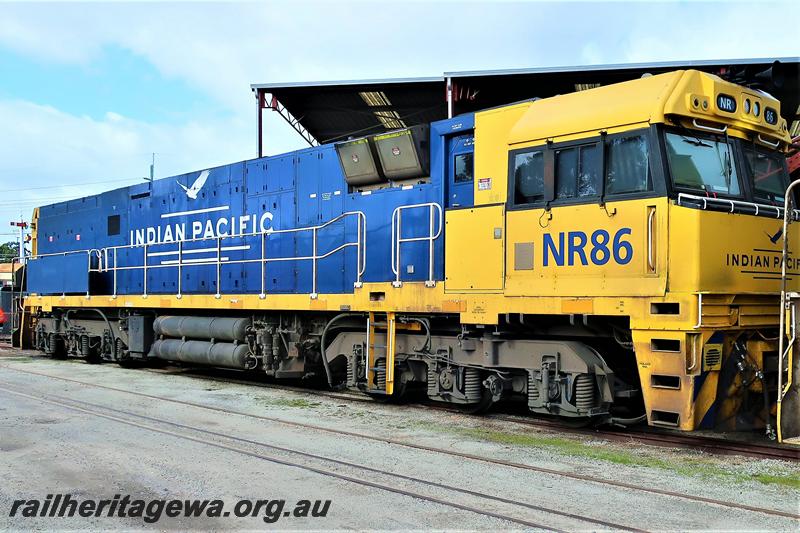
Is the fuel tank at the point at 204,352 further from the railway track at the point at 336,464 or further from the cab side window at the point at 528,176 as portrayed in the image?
the cab side window at the point at 528,176

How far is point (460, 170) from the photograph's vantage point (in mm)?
9305

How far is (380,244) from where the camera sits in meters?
10.3

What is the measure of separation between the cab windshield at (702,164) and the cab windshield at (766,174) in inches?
12.3

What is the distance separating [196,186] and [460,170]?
23.7 ft

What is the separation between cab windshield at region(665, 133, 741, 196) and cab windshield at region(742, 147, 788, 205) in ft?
1.02

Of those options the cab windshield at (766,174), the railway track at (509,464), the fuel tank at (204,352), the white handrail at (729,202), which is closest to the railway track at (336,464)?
the railway track at (509,464)

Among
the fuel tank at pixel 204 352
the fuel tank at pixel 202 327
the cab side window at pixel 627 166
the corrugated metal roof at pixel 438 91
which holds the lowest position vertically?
the fuel tank at pixel 204 352

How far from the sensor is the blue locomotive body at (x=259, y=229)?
975 cm

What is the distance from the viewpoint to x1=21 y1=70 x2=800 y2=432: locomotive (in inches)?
275

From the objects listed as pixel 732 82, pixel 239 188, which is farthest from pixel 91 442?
pixel 732 82

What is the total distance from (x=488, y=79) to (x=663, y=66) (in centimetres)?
480

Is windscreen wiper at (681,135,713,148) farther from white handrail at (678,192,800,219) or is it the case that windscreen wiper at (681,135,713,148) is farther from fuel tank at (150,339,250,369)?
fuel tank at (150,339,250,369)

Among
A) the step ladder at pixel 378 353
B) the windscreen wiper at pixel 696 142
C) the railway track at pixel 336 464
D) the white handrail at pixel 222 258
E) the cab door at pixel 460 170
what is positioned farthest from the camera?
the white handrail at pixel 222 258

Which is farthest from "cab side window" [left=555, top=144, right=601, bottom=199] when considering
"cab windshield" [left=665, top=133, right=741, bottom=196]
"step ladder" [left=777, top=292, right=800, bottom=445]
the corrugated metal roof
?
the corrugated metal roof
